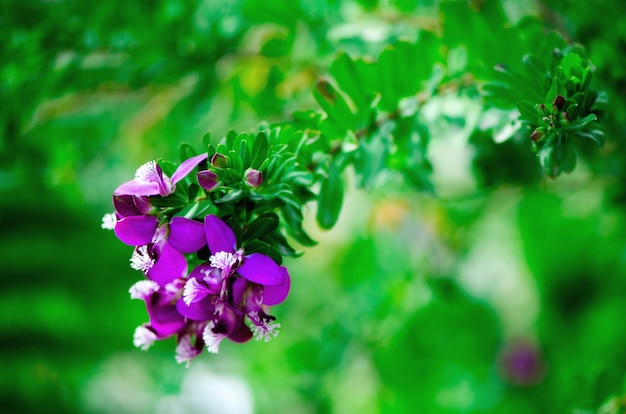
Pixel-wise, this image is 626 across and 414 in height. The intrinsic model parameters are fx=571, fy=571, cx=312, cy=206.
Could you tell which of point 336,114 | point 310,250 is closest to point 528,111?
point 336,114

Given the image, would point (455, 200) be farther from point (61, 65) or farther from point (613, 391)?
point (61, 65)

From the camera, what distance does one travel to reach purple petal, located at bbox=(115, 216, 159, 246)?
1.54ft

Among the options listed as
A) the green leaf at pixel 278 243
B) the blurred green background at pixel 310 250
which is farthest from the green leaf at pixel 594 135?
the green leaf at pixel 278 243

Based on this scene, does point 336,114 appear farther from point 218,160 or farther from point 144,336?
point 144,336

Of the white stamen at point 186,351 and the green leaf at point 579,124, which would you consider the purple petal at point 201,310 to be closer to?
the white stamen at point 186,351

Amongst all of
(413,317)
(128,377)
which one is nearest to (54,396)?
(128,377)

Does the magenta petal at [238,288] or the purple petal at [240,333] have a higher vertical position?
the magenta petal at [238,288]

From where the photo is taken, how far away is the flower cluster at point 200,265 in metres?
0.47

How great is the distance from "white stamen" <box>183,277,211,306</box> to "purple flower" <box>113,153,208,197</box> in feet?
0.26

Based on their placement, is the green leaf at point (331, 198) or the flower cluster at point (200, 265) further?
the green leaf at point (331, 198)

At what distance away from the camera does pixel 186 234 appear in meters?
0.48

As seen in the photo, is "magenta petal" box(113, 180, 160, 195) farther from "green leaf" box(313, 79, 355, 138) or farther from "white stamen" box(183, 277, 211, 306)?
"green leaf" box(313, 79, 355, 138)

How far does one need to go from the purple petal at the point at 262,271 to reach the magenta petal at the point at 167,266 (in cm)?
6

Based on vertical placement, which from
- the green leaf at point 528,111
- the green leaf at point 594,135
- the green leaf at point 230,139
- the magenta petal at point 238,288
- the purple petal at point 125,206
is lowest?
the magenta petal at point 238,288
